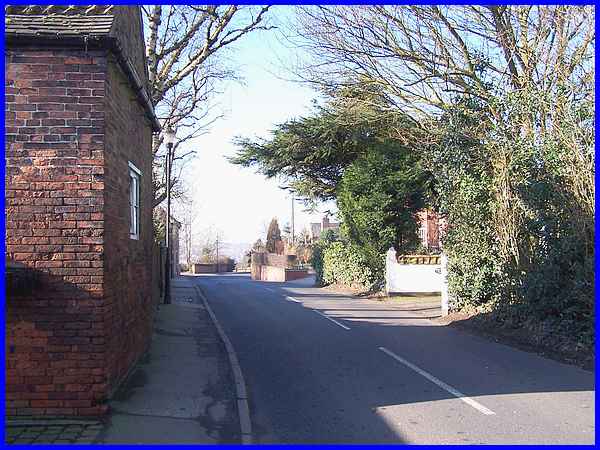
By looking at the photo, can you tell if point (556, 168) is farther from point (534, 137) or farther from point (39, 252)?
point (39, 252)

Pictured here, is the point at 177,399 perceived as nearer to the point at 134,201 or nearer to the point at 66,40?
the point at 134,201

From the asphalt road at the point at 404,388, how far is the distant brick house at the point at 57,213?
6.88 feet

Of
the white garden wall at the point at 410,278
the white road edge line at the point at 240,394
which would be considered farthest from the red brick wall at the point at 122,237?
the white garden wall at the point at 410,278

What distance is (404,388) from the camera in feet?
30.1

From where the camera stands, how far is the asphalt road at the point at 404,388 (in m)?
6.93

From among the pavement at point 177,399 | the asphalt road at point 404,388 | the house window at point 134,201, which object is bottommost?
the asphalt road at point 404,388

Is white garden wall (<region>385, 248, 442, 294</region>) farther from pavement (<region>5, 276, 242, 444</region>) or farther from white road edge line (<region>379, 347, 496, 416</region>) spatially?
pavement (<region>5, 276, 242, 444</region>)

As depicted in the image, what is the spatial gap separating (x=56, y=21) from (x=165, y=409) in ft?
14.8

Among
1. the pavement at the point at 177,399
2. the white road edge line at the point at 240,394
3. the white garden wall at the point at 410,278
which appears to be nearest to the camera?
the pavement at the point at 177,399

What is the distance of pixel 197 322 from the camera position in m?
17.2

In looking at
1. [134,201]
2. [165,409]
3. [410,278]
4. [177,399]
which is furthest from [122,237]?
[410,278]

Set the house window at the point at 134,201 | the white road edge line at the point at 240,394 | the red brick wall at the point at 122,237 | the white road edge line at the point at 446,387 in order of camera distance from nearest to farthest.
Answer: the white road edge line at the point at 240,394, the red brick wall at the point at 122,237, the white road edge line at the point at 446,387, the house window at the point at 134,201

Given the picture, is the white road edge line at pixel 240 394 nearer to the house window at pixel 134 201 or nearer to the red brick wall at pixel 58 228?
the red brick wall at pixel 58 228

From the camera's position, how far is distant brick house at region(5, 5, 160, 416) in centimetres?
705
